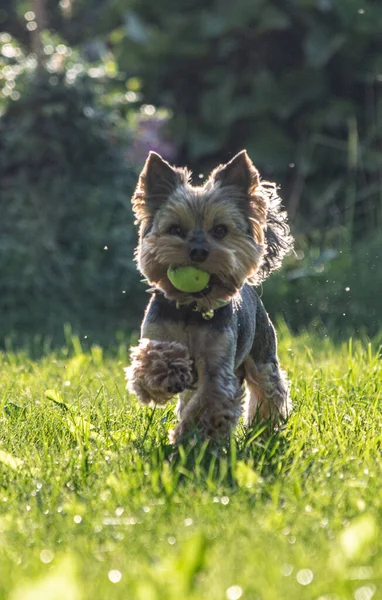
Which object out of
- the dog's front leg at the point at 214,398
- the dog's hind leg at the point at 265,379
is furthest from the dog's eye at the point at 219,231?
the dog's hind leg at the point at 265,379

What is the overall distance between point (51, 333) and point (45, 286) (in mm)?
536

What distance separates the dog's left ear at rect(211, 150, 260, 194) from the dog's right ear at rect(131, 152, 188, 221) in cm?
19

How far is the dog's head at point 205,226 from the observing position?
14.0ft

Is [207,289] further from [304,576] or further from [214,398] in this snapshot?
[304,576]

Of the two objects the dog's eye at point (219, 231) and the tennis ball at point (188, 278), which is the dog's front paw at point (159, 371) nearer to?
the tennis ball at point (188, 278)

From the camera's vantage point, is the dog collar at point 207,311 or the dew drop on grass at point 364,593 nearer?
the dew drop on grass at point 364,593

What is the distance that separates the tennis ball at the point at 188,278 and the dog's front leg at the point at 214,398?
0.26 m

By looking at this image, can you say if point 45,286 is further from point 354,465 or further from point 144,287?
point 354,465

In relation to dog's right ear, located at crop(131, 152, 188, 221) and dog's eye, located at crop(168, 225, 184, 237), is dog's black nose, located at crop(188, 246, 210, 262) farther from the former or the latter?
dog's right ear, located at crop(131, 152, 188, 221)

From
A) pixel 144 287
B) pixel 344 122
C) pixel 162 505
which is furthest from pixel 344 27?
pixel 162 505

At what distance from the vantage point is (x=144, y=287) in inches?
350

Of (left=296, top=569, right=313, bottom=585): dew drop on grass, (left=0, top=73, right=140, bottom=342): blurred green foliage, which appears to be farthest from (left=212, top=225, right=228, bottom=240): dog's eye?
(left=0, top=73, right=140, bottom=342): blurred green foliage

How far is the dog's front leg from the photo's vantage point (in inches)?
167

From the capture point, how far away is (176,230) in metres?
4.39
